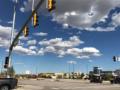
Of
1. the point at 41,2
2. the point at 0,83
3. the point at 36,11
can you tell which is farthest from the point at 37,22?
the point at 0,83

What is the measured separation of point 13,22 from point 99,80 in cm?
3215

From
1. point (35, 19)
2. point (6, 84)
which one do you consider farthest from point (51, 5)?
point (6, 84)

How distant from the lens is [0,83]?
22797 millimetres

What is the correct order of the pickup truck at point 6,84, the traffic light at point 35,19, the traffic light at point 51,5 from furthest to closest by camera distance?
the pickup truck at point 6,84 < the traffic light at point 35,19 < the traffic light at point 51,5

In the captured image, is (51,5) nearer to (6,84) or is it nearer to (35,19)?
(35,19)

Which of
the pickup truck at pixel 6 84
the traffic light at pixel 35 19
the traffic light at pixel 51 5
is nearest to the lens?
the traffic light at pixel 51 5

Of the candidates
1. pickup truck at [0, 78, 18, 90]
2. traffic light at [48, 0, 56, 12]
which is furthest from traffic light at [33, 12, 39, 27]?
pickup truck at [0, 78, 18, 90]

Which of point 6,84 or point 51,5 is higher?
point 51,5

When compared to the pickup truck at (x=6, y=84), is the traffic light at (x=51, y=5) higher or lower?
higher

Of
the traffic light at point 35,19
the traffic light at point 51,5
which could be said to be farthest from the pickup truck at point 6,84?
the traffic light at point 51,5

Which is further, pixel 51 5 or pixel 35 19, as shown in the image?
pixel 35 19

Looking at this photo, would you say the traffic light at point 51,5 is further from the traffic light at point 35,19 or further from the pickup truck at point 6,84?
the pickup truck at point 6,84

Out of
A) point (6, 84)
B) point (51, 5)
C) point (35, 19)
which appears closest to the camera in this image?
point (51, 5)

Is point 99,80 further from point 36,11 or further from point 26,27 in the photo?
point 36,11
